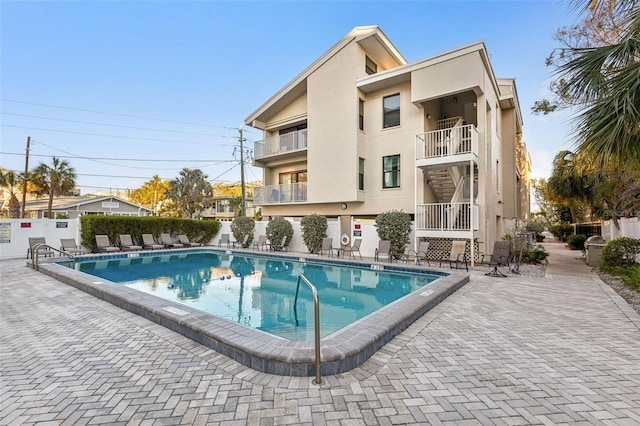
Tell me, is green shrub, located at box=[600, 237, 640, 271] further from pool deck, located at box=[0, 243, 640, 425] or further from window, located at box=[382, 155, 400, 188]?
window, located at box=[382, 155, 400, 188]

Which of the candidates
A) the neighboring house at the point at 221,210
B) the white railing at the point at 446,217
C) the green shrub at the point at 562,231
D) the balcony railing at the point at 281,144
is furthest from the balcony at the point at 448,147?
the neighboring house at the point at 221,210

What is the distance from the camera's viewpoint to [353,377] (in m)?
3.18

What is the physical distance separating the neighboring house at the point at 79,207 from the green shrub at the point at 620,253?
31535 mm

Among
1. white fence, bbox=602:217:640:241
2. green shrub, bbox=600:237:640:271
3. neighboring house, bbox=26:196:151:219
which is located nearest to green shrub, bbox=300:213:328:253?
green shrub, bbox=600:237:640:271

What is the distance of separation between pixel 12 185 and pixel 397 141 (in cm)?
2866

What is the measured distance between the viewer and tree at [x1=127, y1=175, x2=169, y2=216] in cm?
4991

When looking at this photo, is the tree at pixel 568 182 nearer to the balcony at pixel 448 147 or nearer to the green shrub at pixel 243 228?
the balcony at pixel 448 147

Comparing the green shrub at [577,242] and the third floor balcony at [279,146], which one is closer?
the third floor balcony at [279,146]

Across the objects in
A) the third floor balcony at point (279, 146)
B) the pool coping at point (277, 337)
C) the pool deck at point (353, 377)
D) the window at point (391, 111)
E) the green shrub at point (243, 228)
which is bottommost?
the pool deck at point (353, 377)

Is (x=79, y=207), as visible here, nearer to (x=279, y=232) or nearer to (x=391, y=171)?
(x=279, y=232)

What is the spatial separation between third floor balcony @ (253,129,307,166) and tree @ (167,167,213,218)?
62.0 feet

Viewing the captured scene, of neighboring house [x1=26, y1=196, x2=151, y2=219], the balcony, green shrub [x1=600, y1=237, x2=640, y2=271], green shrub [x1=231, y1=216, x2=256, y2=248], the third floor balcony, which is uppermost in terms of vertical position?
the third floor balcony

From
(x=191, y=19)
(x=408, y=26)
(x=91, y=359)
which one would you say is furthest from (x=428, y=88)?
(x=91, y=359)

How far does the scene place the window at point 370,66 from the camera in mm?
15447
